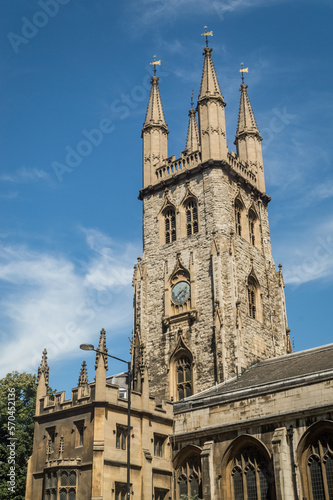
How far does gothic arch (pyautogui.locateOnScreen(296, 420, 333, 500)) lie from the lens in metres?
29.8

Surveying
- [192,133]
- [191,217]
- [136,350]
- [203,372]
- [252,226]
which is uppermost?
[192,133]

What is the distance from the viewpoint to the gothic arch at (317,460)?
97.7ft

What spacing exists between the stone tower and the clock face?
0.27 ft

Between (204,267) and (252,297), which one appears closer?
(204,267)

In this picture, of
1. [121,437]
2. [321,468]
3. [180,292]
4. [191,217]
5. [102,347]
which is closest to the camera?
[321,468]

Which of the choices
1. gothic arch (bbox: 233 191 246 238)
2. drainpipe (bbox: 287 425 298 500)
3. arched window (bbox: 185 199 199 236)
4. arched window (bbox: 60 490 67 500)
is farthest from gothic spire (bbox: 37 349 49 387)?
gothic arch (bbox: 233 191 246 238)

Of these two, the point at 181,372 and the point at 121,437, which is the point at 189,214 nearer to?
the point at 181,372

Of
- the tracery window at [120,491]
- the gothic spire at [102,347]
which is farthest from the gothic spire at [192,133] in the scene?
the tracery window at [120,491]

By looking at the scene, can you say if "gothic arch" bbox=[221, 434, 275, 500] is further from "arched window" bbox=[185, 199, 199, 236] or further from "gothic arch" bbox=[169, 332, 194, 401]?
"arched window" bbox=[185, 199, 199, 236]

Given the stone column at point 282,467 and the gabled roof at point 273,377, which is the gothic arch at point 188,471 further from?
the stone column at point 282,467

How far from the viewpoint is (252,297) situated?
49.8 m

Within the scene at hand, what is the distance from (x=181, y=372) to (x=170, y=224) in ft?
42.4

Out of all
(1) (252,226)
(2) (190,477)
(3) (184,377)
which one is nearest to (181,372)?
(3) (184,377)

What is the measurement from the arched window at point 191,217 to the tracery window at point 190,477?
20.0 m
